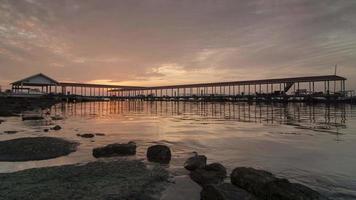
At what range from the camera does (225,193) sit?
28.0 ft

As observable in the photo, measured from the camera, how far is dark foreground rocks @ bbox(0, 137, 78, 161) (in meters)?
15.1

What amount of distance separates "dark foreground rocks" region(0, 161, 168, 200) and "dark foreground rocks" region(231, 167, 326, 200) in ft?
8.78

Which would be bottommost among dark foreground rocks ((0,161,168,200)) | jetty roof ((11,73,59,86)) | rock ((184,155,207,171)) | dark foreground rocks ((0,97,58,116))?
dark foreground rocks ((0,161,168,200))

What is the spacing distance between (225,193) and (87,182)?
4.74 m

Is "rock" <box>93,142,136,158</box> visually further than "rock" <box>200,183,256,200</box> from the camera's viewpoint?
Yes

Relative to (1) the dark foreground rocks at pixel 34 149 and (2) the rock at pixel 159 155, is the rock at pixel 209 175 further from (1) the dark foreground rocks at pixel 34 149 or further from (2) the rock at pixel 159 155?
(1) the dark foreground rocks at pixel 34 149

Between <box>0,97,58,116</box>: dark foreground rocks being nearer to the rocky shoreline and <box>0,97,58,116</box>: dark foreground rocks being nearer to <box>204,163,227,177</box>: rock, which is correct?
the rocky shoreline

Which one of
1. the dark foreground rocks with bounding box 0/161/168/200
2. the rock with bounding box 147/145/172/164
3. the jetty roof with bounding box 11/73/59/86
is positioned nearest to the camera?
the dark foreground rocks with bounding box 0/161/168/200

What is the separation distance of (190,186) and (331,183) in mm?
5083

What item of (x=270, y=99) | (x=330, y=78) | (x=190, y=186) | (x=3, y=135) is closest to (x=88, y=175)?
(x=190, y=186)

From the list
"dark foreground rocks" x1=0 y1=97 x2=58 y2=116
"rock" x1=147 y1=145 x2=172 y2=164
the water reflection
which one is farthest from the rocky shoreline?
"dark foreground rocks" x1=0 y1=97 x2=58 y2=116

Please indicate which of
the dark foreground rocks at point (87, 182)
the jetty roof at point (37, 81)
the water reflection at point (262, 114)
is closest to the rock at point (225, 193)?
the dark foreground rocks at point (87, 182)

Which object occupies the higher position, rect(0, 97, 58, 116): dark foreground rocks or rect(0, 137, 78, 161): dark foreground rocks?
rect(0, 97, 58, 116): dark foreground rocks

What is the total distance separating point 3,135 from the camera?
2281 centimetres
